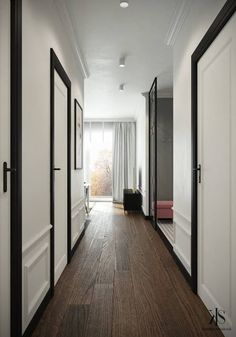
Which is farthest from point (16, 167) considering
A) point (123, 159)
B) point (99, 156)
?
point (99, 156)

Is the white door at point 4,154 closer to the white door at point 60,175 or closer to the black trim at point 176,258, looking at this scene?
the white door at point 60,175

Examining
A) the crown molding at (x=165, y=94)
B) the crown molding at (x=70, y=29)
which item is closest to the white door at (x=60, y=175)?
the crown molding at (x=70, y=29)

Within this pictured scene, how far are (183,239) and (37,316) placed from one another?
1531 millimetres

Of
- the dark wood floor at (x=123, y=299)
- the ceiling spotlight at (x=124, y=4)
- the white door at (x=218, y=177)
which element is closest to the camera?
the white door at (x=218, y=177)

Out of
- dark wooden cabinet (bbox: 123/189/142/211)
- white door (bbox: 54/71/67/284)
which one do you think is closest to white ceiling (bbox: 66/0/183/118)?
white door (bbox: 54/71/67/284)

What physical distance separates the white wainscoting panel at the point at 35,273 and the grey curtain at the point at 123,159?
625 centimetres

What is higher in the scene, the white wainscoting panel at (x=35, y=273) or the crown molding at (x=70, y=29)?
the crown molding at (x=70, y=29)

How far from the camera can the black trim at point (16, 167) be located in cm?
139

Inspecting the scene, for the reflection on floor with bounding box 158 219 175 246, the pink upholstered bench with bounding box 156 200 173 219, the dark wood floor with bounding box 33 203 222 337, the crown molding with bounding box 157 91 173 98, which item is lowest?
the dark wood floor with bounding box 33 203 222 337

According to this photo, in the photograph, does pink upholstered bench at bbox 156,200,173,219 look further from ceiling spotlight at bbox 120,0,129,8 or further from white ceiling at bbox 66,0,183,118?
ceiling spotlight at bbox 120,0,129,8

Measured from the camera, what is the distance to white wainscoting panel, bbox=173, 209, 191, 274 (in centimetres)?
247

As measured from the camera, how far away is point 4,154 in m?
1.32

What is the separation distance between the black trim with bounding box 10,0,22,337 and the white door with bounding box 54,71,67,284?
88 cm

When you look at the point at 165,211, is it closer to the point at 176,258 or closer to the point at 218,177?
the point at 176,258
